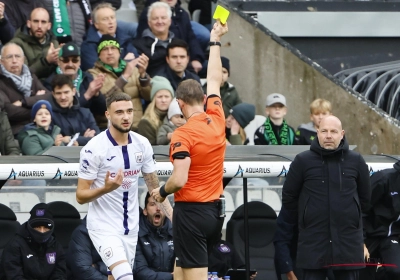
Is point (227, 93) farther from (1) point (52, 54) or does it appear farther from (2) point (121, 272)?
(2) point (121, 272)

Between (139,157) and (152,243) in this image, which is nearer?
(139,157)

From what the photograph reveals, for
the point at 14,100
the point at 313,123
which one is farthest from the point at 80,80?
the point at 313,123

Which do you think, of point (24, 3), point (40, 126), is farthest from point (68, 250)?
point (24, 3)

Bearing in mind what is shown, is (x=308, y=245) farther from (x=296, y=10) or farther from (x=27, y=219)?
(x=296, y=10)

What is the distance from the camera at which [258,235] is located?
34.9 feet

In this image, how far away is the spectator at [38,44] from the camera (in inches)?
513

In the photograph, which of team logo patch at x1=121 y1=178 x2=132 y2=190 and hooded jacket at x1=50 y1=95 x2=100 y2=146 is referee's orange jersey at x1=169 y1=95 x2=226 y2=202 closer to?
team logo patch at x1=121 y1=178 x2=132 y2=190

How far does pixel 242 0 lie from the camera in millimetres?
16172

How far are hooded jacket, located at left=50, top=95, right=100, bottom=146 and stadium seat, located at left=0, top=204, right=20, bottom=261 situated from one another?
84.7 inches

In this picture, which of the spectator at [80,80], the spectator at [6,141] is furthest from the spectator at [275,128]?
the spectator at [6,141]

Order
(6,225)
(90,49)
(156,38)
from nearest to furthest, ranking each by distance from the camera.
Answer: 1. (6,225)
2. (90,49)
3. (156,38)

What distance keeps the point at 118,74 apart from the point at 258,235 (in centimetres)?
354

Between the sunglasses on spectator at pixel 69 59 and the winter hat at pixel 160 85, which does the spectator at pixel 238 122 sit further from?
the sunglasses on spectator at pixel 69 59

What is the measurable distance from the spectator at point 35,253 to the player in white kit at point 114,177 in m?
0.82
